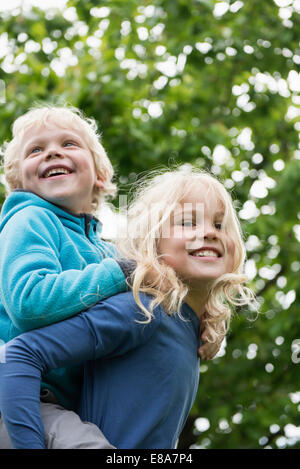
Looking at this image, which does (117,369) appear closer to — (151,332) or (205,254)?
(151,332)

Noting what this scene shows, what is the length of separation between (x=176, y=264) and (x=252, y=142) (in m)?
5.48

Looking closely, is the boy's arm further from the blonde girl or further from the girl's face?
the girl's face

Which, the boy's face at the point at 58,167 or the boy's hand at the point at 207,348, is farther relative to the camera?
the boy's face at the point at 58,167

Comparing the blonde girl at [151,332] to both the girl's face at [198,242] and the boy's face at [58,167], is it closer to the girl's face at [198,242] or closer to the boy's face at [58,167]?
the girl's face at [198,242]

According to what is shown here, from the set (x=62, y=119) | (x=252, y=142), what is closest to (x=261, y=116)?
(x=252, y=142)

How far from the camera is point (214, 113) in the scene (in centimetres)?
660

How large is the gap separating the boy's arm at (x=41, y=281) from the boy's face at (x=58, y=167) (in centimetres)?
26

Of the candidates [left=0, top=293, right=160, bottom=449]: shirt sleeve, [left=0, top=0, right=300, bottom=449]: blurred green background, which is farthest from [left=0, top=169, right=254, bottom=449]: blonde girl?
[left=0, top=0, right=300, bottom=449]: blurred green background

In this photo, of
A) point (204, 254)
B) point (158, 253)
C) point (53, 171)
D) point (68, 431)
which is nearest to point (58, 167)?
point (53, 171)

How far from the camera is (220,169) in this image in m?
6.73

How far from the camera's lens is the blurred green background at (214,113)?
5.85 metres

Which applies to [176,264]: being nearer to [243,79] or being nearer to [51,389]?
[51,389]

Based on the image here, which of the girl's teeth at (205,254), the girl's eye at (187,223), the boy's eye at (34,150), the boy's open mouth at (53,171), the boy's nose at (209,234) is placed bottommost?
the girl's teeth at (205,254)

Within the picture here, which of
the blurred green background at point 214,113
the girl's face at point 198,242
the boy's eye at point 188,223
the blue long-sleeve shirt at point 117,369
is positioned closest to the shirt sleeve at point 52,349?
the blue long-sleeve shirt at point 117,369
